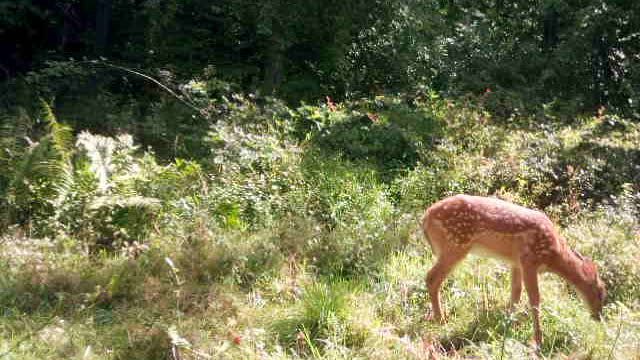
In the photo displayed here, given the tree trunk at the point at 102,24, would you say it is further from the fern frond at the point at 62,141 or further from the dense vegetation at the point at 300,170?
the fern frond at the point at 62,141

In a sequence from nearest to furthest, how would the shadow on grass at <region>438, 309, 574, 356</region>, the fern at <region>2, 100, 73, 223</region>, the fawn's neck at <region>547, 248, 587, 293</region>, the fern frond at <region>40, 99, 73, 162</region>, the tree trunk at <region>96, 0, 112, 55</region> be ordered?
the shadow on grass at <region>438, 309, 574, 356</region> → the fawn's neck at <region>547, 248, 587, 293</region> → the fern at <region>2, 100, 73, 223</region> → the fern frond at <region>40, 99, 73, 162</region> → the tree trunk at <region>96, 0, 112, 55</region>

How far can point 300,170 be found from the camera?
834 cm

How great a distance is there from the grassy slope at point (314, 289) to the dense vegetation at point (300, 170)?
0.08ft

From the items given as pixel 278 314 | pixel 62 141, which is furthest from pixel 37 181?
pixel 278 314

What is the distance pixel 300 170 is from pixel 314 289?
2.69 m

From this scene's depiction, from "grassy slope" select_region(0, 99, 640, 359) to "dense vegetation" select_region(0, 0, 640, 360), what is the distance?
0.02m

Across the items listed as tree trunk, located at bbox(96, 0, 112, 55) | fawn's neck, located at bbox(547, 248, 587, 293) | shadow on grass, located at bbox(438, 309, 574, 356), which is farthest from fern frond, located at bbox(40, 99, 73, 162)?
fawn's neck, located at bbox(547, 248, 587, 293)

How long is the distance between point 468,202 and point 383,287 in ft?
3.89

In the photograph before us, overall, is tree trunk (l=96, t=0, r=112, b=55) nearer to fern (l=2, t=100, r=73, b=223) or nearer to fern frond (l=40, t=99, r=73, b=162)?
fern frond (l=40, t=99, r=73, b=162)

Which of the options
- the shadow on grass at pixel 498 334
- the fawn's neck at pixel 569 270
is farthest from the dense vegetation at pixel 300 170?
the fawn's neck at pixel 569 270

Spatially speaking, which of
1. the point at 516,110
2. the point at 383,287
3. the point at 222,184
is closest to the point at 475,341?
the point at 383,287

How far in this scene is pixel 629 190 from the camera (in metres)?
8.32

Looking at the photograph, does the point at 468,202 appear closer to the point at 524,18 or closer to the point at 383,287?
the point at 383,287

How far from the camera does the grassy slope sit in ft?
17.6
